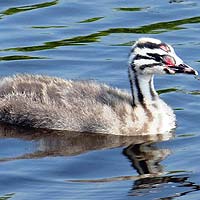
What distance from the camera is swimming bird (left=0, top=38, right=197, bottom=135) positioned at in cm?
1502

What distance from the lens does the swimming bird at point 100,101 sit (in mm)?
15016

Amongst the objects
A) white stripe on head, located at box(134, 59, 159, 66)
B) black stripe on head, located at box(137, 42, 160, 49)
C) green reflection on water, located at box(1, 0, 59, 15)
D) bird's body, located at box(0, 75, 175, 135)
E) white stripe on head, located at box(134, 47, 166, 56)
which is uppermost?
green reflection on water, located at box(1, 0, 59, 15)

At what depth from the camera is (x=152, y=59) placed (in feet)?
49.2

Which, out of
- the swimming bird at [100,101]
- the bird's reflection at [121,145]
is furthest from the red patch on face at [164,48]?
the bird's reflection at [121,145]

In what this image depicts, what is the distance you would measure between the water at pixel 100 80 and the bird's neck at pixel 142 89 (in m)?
0.49

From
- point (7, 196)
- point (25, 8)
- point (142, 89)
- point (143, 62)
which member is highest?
point (25, 8)

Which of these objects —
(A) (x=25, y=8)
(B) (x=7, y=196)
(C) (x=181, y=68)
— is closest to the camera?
(B) (x=7, y=196)

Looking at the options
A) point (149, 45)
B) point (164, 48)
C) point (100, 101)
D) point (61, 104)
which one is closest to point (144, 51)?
point (149, 45)

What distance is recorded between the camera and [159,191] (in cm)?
1289

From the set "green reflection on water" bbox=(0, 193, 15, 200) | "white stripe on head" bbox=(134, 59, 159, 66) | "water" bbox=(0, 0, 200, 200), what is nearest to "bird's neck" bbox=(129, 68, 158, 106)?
"white stripe on head" bbox=(134, 59, 159, 66)

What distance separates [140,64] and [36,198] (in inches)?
114

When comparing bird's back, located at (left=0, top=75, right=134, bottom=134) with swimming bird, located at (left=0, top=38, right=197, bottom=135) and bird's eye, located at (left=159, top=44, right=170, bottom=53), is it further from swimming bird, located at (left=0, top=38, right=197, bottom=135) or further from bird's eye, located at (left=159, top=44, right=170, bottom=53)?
bird's eye, located at (left=159, top=44, right=170, bottom=53)

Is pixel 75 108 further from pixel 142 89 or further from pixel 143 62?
pixel 143 62

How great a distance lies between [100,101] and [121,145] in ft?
2.44
